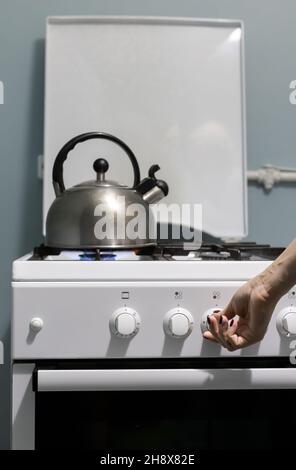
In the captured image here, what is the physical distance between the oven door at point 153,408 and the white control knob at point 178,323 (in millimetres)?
58

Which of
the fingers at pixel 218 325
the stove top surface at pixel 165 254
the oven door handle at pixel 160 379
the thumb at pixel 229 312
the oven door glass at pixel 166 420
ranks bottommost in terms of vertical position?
the oven door glass at pixel 166 420

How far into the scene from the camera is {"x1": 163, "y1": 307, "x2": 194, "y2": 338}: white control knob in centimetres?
89

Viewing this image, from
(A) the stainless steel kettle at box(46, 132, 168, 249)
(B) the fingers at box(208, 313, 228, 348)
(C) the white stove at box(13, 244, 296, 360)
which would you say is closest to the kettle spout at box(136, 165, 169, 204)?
(A) the stainless steel kettle at box(46, 132, 168, 249)

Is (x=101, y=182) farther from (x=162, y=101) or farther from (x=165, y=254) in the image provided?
(x=162, y=101)

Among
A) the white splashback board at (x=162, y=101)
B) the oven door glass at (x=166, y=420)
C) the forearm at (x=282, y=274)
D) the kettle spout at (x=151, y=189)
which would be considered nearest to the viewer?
the forearm at (x=282, y=274)

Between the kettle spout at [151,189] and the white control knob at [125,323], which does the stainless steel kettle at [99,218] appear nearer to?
the kettle spout at [151,189]

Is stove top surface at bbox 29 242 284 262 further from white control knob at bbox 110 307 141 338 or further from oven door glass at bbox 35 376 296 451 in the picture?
oven door glass at bbox 35 376 296 451

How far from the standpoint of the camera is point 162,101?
4.88 feet

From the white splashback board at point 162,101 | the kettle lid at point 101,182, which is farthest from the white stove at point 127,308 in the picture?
the white splashback board at point 162,101

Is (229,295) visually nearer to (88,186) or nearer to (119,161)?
(88,186)

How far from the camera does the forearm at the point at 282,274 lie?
31.4 inches

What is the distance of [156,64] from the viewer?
1487 millimetres

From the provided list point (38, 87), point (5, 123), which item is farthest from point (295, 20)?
point (5, 123)

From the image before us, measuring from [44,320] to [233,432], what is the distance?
0.36 m
